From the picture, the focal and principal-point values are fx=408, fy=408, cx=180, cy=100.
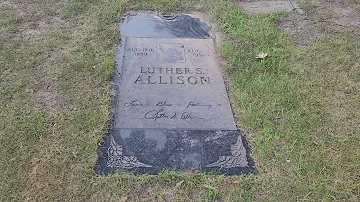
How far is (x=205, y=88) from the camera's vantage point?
3.21 m

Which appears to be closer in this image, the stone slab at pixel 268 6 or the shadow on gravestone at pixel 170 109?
the shadow on gravestone at pixel 170 109

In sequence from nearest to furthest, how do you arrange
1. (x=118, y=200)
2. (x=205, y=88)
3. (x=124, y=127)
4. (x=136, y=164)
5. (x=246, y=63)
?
(x=118, y=200) → (x=136, y=164) → (x=124, y=127) → (x=205, y=88) → (x=246, y=63)

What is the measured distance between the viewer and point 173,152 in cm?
265

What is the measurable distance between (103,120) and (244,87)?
114 cm

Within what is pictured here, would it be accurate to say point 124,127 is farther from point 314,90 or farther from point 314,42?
point 314,42

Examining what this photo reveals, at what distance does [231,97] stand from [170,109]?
51cm

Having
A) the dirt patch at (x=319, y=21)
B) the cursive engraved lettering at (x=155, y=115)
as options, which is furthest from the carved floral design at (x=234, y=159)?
the dirt patch at (x=319, y=21)

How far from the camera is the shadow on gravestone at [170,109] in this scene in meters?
2.59

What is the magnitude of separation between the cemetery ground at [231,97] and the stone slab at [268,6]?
5.0 inches

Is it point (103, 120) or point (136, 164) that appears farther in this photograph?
point (103, 120)

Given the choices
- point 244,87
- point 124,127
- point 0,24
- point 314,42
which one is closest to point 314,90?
point 244,87

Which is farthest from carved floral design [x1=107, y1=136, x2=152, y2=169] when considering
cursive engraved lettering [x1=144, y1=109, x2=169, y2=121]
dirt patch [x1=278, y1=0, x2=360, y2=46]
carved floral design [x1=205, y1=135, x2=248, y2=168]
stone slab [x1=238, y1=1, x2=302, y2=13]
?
stone slab [x1=238, y1=1, x2=302, y2=13]

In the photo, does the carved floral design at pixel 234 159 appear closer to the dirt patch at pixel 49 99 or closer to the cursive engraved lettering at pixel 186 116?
the cursive engraved lettering at pixel 186 116
